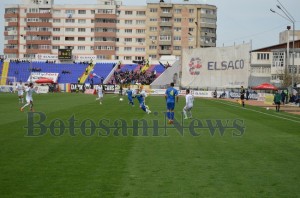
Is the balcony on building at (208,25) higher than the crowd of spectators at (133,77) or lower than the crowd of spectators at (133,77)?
higher

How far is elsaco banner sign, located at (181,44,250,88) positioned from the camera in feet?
196

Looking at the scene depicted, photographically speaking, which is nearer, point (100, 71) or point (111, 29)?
point (100, 71)

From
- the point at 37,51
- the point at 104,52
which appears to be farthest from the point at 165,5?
the point at 37,51

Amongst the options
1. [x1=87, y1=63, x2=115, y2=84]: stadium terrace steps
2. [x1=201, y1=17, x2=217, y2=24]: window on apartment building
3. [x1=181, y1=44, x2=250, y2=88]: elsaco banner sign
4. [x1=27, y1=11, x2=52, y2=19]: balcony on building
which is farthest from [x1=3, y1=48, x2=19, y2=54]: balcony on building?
[x1=181, y1=44, x2=250, y2=88]: elsaco banner sign

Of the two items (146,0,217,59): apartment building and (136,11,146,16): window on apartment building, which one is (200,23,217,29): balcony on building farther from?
(136,11,146,16): window on apartment building

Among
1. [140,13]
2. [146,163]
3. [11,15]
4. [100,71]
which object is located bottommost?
[146,163]

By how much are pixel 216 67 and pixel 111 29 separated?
61.1 meters

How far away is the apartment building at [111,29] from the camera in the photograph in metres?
117

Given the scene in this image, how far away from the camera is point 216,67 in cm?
6309

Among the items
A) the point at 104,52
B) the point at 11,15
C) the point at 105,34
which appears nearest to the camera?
the point at 104,52

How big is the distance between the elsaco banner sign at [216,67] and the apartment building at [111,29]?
50.4m

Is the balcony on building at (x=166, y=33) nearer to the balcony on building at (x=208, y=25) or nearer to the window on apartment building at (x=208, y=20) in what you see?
the balcony on building at (x=208, y=25)

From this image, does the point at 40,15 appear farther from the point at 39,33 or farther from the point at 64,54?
the point at 64,54

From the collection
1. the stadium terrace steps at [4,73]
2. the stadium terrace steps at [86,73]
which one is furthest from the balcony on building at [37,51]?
the stadium terrace steps at [86,73]
